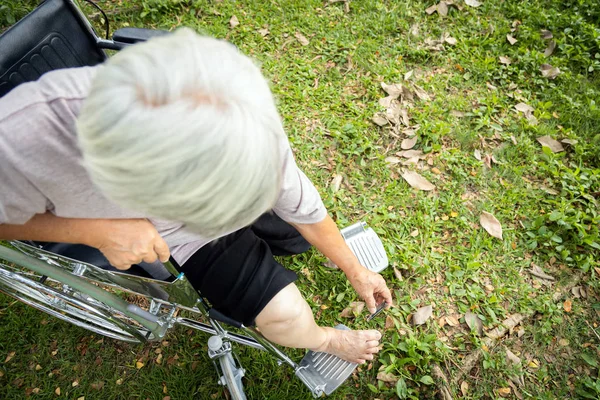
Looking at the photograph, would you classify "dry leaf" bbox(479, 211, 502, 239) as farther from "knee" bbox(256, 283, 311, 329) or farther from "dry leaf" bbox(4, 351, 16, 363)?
"dry leaf" bbox(4, 351, 16, 363)

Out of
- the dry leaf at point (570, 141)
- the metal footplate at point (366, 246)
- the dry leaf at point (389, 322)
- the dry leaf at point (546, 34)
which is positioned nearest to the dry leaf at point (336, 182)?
the metal footplate at point (366, 246)

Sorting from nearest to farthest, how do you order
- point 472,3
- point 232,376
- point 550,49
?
point 232,376 < point 550,49 < point 472,3

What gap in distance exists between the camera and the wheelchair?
51.7 inches

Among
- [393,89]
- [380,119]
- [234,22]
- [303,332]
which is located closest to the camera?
[303,332]

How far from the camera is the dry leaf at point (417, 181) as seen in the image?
2.46 meters

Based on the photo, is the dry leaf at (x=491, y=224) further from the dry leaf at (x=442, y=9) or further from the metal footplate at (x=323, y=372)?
the dry leaf at (x=442, y=9)

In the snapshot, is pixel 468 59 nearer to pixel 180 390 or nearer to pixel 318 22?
pixel 318 22

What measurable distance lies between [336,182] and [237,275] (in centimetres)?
120

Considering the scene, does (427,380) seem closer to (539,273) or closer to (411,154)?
(539,273)

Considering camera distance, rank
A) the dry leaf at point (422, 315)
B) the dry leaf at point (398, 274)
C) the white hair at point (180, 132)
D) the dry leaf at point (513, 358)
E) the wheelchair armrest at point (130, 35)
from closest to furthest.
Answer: the white hair at point (180, 132) < the wheelchair armrest at point (130, 35) < the dry leaf at point (513, 358) < the dry leaf at point (422, 315) < the dry leaf at point (398, 274)

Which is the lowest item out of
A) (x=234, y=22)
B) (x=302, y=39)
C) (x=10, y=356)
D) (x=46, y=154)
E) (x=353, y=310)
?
(x=353, y=310)

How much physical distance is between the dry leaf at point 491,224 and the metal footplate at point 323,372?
1.13 m

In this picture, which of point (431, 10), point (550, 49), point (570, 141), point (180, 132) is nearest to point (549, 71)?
point (550, 49)

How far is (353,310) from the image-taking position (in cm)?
208
